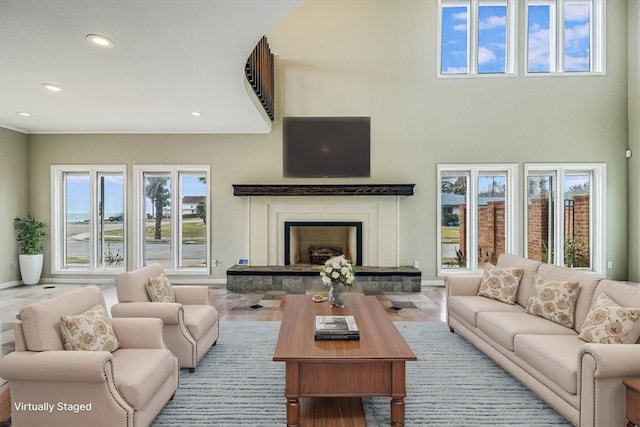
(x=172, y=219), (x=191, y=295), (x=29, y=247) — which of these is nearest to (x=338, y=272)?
(x=191, y=295)

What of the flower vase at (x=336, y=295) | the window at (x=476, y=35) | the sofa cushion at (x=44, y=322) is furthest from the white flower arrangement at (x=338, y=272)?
the window at (x=476, y=35)

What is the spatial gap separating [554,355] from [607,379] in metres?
0.34

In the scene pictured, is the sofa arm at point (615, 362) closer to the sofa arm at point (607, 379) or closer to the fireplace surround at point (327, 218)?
the sofa arm at point (607, 379)

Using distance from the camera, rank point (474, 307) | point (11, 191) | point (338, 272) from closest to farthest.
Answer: point (338, 272) → point (474, 307) → point (11, 191)

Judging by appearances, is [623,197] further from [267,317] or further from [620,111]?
[267,317]

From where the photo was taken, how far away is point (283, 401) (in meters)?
2.49

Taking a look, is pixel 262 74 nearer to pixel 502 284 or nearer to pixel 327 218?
pixel 327 218

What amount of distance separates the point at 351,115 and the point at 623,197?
513cm

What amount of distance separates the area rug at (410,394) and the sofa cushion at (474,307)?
0.33 meters

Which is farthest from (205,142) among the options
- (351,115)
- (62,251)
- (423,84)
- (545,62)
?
(545,62)

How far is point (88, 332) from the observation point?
84.9 inches

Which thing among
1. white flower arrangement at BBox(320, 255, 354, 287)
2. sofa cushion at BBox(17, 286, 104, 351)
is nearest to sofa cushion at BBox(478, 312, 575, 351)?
white flower arrangement at BBox(320, 255, 354, 287)

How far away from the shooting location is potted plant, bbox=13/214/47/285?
6141 mm

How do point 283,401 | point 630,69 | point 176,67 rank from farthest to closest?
point 630,69 → point 176,67 → point 283,401
